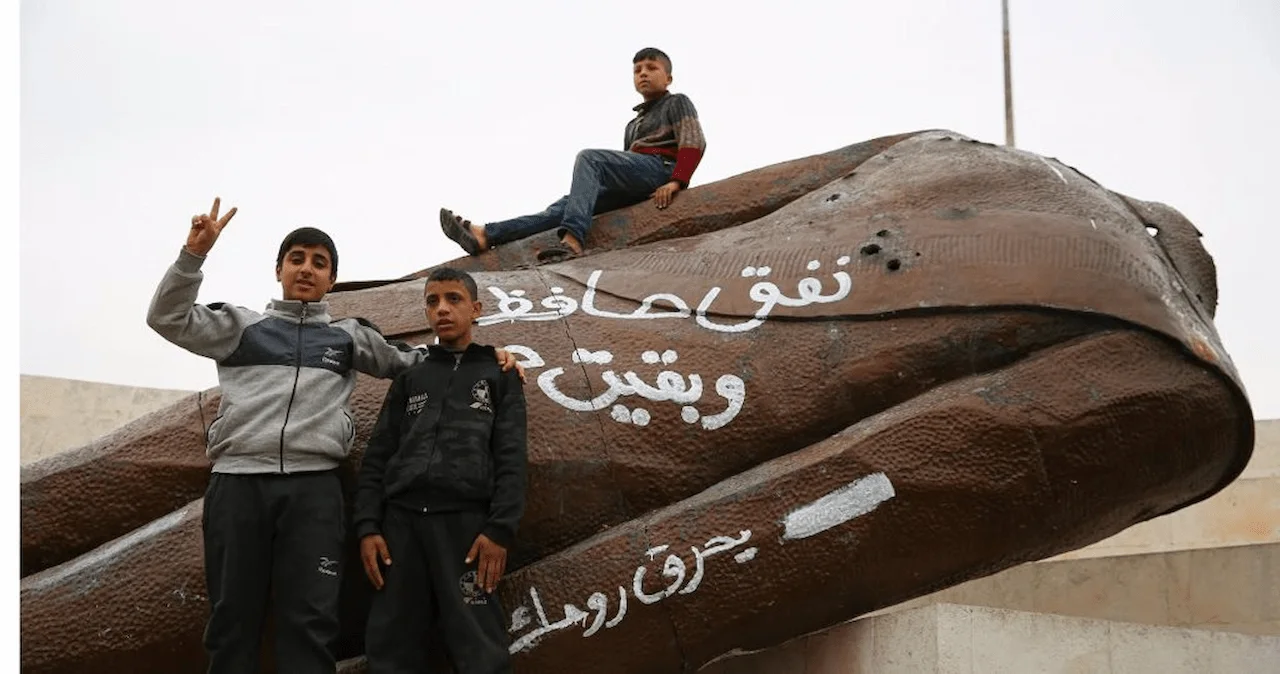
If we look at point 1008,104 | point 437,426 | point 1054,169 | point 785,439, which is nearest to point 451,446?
point 437,426

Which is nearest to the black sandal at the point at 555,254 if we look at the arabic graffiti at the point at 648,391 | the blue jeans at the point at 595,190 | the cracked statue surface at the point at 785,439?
the blue jeans at the point at 595,190

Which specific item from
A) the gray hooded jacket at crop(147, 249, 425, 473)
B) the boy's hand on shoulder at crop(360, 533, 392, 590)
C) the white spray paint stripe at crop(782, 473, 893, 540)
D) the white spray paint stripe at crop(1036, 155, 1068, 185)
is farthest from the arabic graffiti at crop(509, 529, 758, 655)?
the white spray paint stripe at crop(1036, 155, 1068, 185)

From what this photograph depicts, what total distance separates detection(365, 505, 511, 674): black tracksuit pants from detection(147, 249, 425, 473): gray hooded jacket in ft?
1.06

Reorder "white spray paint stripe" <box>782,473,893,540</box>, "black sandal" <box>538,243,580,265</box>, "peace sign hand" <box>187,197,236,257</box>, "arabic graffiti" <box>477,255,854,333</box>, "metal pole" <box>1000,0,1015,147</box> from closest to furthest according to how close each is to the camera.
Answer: "peace sign hand" <box>187,197,236,257</box> < "white spray paint stripe" <box>782,473,893,540</box> < "arabic graffiti" <box>477,255,854,333</box> < "black sandal" <box>538,243,580,265</box> < "metal pole" <box>1000,0,1015,147</box>

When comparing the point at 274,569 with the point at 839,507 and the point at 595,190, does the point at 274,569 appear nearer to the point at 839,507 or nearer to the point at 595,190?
the point at 839,507

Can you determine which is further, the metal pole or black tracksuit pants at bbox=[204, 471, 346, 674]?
the metal pole

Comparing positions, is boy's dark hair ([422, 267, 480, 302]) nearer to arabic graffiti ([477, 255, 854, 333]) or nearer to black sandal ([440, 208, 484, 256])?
arabic graffiti ([477, 255, 854, 333])

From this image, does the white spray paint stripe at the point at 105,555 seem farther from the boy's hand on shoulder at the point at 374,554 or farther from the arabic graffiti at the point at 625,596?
the arabic graffiti at the point at 625,596

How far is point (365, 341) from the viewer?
14.3 ft

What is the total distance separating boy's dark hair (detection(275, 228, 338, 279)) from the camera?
4309mm

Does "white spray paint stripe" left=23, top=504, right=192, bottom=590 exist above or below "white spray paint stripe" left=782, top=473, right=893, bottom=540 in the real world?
above

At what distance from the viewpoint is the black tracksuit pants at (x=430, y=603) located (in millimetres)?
3986

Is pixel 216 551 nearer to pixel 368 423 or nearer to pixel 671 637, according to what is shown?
pixel 368 423

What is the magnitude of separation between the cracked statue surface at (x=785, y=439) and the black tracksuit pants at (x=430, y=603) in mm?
308
